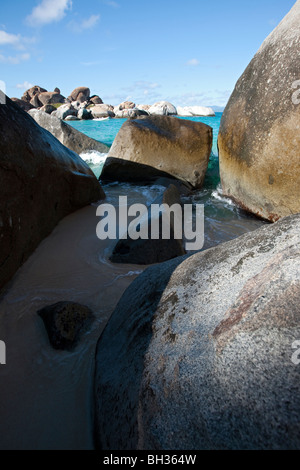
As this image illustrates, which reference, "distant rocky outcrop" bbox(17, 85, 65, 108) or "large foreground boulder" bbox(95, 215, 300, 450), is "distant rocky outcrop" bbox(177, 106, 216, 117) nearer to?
"distant rocky outcrop" bbox(17, 85, 65, 108)

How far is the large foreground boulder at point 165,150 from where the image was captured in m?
5.93

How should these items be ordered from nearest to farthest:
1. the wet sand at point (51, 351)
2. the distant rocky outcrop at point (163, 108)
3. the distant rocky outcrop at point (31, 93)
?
the wet sand at point (51, 351), the distant rocky outcrop at point (163, 108), the distant rocky outcrop at point (31, 93)

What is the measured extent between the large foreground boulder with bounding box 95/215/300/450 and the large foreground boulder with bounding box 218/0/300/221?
2.35 metres

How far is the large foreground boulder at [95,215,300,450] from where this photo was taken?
789 mm

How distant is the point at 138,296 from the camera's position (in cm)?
168

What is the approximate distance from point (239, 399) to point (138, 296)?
92cm

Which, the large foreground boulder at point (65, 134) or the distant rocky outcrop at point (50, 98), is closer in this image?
Result: the large foreground boulder at point (65, 134)

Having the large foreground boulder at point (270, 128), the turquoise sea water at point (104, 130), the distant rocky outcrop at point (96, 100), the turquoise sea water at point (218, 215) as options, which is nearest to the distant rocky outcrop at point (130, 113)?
the turquoise sea water at point (104, 130)

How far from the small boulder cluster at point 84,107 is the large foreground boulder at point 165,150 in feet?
104

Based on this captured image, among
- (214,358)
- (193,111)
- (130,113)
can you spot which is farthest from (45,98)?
(214,358)

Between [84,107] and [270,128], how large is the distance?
1955 inches

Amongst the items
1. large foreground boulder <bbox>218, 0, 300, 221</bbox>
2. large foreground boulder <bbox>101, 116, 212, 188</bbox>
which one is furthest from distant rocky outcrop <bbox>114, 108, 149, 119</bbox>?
large foreground boulder <bbox>218, 0, 300, 221</bbox>

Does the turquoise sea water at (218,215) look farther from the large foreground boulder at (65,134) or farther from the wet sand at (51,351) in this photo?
the large foreground boulder at (65,134)

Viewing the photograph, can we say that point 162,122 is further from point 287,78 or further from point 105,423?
point 105,423
